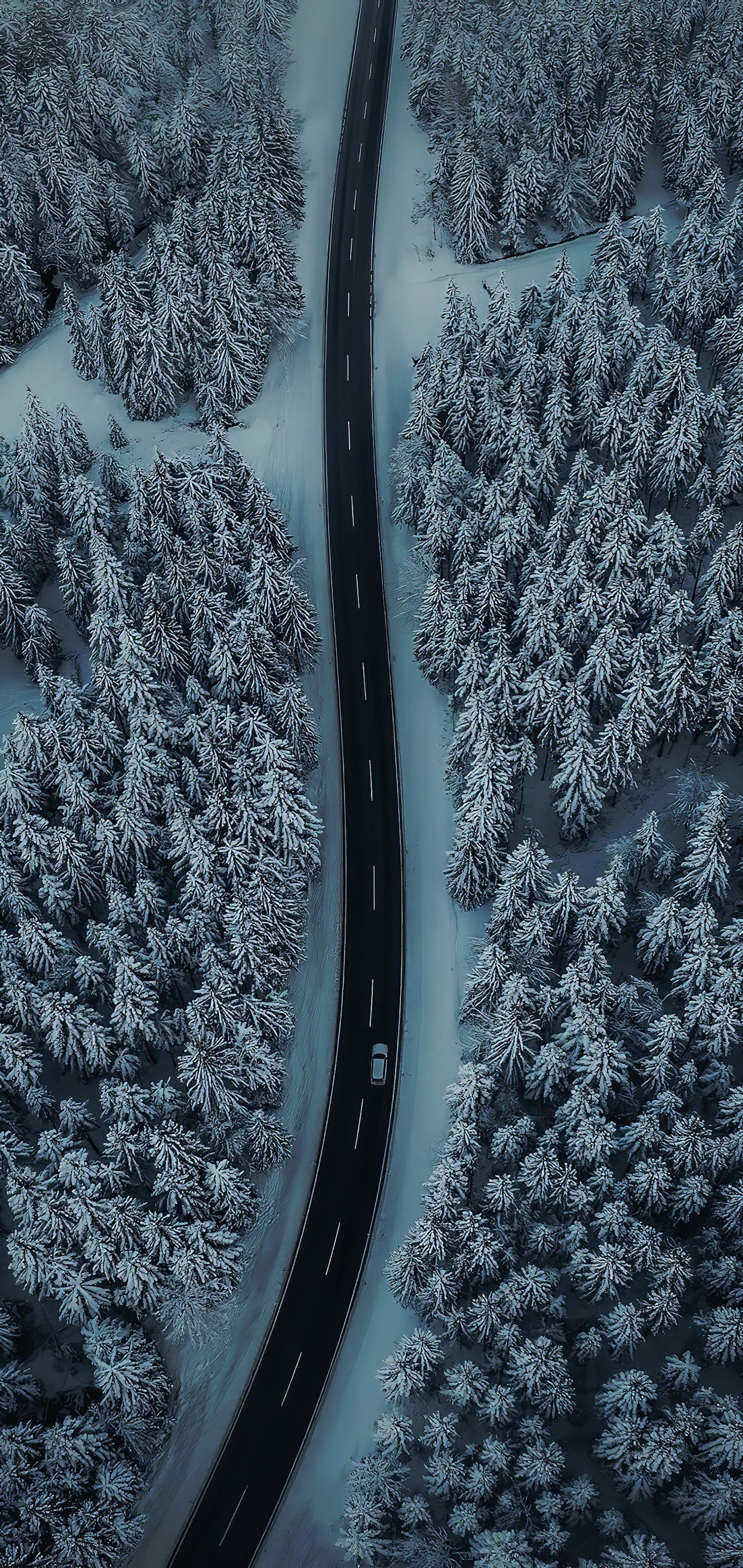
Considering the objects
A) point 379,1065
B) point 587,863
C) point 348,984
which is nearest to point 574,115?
point 587,863

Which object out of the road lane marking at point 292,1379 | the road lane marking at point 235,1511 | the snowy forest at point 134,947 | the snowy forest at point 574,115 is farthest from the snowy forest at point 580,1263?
the snowy forest at point 574,115

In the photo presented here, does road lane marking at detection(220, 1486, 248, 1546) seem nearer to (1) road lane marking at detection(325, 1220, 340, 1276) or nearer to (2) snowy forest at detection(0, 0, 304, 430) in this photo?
(1) road lane marking at detection(325, 1220, 340, 1276)

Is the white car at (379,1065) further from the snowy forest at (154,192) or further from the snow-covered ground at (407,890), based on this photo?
the snowy forest at (154,192)

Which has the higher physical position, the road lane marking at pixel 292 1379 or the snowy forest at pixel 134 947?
the snowy forest at pixel 134 947

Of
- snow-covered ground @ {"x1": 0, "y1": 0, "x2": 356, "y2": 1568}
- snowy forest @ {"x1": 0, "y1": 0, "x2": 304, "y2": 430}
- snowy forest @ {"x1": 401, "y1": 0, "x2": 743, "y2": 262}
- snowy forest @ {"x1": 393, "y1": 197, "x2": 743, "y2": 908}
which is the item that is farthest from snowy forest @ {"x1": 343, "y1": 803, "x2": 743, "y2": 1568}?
snowy forest @ {"x1": 401, "y1": 0, "x2": 743, "y2": 262}

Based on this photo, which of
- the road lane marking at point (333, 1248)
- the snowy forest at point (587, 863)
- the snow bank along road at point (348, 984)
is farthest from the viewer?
the road lane marking at point (333, 1248)

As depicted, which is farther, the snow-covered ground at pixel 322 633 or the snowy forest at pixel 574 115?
the snowy forest at pixel 574 115
